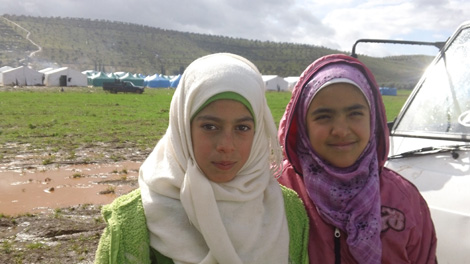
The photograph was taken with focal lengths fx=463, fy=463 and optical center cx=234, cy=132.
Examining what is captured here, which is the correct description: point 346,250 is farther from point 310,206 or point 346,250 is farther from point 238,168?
point 238,168

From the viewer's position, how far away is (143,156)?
10.8 meters

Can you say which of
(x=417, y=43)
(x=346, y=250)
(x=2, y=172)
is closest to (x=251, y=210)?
(x=346, y=250)

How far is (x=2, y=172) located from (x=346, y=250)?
821cm

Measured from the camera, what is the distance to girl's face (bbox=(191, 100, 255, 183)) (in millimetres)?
1810

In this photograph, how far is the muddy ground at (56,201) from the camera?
5.05 meters

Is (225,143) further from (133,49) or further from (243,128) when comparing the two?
(133,49)

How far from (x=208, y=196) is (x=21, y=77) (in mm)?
54619

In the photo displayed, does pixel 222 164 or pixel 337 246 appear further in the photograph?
pixel 337 246

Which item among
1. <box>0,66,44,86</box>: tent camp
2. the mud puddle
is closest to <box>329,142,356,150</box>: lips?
the mud puddle

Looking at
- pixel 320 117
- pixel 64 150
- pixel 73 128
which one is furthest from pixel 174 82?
pixel 320 117

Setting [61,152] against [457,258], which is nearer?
[457,258]

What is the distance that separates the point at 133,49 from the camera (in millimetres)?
104750

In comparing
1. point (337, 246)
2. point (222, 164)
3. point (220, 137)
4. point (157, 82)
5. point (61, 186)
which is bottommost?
point (157, 82)

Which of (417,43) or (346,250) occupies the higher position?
(417,43)
